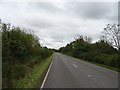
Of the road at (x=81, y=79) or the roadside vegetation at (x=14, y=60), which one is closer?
the road at (x=81, y=79)

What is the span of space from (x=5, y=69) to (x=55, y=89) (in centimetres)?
515

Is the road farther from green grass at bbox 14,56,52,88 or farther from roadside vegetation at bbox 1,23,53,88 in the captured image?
roadside vegetation at bbox 1,23,53,88

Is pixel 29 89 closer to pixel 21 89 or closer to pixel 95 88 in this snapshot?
pixel 21 89

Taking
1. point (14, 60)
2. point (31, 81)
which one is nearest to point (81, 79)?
point (31, 81)


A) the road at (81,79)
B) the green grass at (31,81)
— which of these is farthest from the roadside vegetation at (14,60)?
the road at (81,79)

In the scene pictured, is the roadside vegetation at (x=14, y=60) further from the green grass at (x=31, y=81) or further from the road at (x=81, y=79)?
the road at (x=81, y=79)

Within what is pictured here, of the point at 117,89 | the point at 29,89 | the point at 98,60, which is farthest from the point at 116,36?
the point at 29,89

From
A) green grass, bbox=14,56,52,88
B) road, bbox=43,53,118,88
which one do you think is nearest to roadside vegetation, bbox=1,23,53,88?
green grass, bbox=14,56,52,88

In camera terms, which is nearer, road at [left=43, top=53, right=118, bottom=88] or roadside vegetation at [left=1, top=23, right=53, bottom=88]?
road at [left=43, top=53, right=118, bottom=88]

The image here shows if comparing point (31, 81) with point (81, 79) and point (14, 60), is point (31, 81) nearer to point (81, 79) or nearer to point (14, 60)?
point (81, 79)

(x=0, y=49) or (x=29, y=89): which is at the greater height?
(x=0, y=49)

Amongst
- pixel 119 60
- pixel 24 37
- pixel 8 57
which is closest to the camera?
pixel 8 57

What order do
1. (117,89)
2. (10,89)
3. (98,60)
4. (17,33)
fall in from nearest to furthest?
(10,89) → (117,89) → (17,33) → (98,60)

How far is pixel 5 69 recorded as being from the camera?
9.20 m
